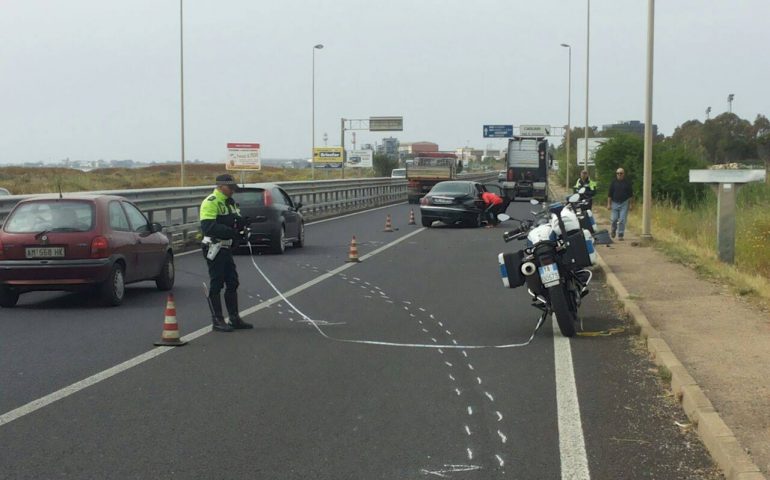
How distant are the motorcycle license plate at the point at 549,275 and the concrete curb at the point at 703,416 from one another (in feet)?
3.42

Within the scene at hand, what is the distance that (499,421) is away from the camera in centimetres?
691

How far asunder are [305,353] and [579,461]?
13.4 feet

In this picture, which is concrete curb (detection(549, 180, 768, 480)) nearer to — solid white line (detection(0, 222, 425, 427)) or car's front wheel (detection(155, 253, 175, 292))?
solid white line (detection(0, 222, 425, 427))

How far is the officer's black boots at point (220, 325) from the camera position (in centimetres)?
1084

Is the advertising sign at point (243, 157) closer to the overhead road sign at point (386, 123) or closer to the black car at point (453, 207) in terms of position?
the black car at point (453, 207)

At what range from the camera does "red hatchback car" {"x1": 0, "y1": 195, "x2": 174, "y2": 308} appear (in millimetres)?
12336

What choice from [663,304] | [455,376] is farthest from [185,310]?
[663,304]

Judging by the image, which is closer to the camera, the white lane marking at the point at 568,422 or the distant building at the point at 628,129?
the white lane marking at the point at 568,422

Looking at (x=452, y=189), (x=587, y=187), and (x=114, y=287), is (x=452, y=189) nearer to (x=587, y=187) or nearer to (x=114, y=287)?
(x=587, y=187)

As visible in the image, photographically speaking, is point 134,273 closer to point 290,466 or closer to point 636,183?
point 290,466

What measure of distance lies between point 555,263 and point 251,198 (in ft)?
39.6

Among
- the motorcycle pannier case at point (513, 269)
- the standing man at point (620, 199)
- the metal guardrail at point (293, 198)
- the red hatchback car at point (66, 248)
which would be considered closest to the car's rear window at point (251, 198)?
the metal guardrail at point (293, 198)

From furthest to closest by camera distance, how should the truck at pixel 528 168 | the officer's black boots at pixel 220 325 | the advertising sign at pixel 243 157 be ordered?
the truck at pixel 528 168 → the advertising sign at pixel 243 157 → the officer's black boots at pixel 220 325

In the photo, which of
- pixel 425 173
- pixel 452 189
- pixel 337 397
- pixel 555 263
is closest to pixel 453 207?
pixel 452 189
